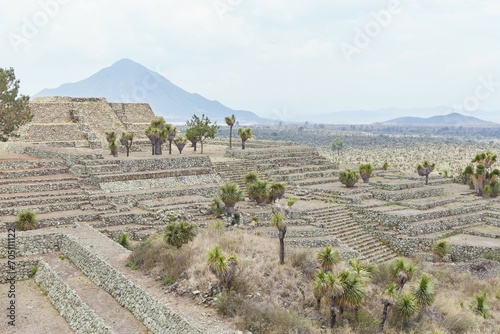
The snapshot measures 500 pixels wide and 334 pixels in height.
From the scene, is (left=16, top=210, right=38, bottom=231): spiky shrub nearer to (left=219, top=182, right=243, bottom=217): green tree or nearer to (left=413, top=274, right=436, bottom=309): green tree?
(left=219, top=182, right=243, bottom=217): green tree

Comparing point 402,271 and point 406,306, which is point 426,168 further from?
point 406,306

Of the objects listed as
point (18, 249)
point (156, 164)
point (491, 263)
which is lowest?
point (491, 263)

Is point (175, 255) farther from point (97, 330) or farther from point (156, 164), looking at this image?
point (156, 164)

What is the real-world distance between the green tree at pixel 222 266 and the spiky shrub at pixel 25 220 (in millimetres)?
12430

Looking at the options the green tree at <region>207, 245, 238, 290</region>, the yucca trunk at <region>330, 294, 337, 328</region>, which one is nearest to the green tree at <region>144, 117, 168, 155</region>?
the green tree at <region>207, 245, 238, 290</region>

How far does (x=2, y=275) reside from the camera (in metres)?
20.2

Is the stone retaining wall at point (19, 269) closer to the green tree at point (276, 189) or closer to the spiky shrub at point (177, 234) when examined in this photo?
the spiky shrub at point (177, 234)

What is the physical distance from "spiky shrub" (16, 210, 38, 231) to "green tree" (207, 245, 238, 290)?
12430 mm

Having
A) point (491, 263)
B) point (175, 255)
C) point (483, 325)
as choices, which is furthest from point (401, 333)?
point (491, 263)

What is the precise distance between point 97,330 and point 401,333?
30.8 feet

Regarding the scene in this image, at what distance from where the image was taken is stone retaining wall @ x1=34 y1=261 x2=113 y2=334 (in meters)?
15.4

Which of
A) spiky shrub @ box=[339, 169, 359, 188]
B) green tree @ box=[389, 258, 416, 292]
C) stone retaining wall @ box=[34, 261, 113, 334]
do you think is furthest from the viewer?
spiky shrub @ box=[339, 169, 359, 188]

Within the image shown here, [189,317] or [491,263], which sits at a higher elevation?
[189,317]

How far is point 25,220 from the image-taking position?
23.3 meters
